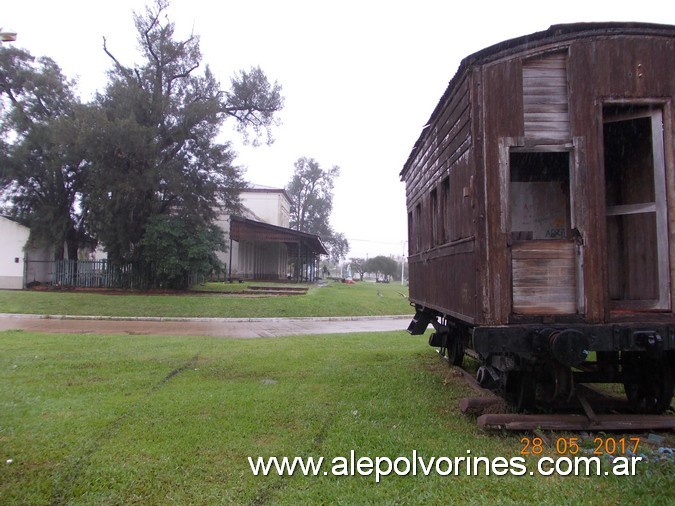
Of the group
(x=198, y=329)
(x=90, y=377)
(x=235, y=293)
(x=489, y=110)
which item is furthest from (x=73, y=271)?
(x=489, y=110)

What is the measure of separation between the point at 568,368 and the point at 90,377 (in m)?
6.17

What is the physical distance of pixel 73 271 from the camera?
2583cm

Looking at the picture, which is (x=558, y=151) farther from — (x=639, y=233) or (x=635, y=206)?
(x=639, y=233)

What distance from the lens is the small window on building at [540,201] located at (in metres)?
6.01

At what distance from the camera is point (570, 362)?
395 cm

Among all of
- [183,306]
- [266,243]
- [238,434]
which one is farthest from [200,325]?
[266,243]

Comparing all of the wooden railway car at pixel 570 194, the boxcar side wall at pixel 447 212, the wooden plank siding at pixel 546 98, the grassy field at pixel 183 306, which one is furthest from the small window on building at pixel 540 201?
the grassy field at pixel 183 306

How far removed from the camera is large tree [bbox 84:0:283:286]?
865 inches

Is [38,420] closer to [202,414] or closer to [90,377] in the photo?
[202,414]

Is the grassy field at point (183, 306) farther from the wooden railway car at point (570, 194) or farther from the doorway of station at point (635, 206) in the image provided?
the wooden railway car at point (570, 194)

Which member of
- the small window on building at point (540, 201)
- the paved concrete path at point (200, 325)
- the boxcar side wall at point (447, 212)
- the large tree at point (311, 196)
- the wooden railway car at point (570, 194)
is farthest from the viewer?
the large tree at point (311, 196)

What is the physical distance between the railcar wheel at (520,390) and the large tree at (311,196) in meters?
62.7
